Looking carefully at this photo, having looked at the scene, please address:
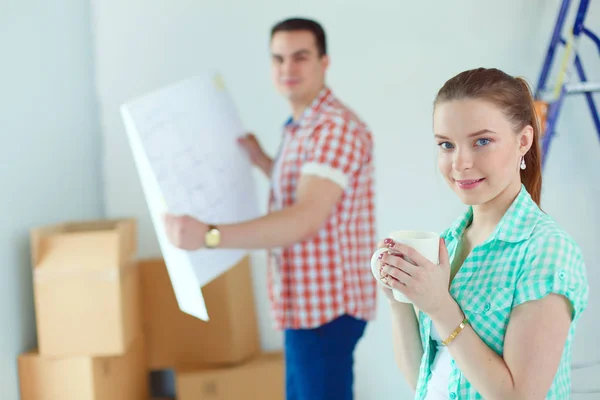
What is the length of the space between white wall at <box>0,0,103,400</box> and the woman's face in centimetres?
154

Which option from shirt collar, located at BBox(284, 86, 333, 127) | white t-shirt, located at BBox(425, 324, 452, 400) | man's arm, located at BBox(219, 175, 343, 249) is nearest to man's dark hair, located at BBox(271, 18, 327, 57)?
shirt collar, located at BBox(284, 86, 333, 127)

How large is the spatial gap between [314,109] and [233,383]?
4.10ft

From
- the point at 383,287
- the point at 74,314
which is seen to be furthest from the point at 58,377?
the point at 383,287

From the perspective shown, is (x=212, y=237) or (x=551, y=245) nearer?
(x=551, y=245)

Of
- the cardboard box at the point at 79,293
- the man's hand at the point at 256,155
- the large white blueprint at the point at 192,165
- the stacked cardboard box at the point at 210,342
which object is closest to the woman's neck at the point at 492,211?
the large white blueprint at the point at 192,165

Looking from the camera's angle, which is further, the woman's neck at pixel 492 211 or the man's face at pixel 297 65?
the man's face at pixel 297 65

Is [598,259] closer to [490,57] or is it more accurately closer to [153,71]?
[490,57]

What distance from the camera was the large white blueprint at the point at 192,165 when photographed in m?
1.61

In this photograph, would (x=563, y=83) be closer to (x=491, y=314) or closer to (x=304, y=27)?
(x=304, y=27)

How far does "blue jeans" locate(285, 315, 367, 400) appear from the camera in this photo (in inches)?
68.1

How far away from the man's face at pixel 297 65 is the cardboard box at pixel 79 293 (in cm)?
78

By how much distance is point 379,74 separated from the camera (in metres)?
2.71

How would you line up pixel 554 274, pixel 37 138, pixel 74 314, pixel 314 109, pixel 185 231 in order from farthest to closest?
pixel 37 138
pixel 74 314
pixel 314 109
pixel 185 231
pixel 554 274

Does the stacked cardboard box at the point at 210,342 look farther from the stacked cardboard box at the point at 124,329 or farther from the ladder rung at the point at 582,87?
the ladder rung at the point at 582,87
